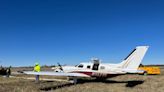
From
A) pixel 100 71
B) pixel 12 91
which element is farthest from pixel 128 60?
pixel 12 91

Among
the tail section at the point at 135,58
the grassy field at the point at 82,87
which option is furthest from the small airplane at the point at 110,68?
the grassy field at the point at 82,87

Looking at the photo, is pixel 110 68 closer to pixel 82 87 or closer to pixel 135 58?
pixel 135 58

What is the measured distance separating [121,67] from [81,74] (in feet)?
16.4

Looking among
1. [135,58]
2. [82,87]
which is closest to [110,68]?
[135,58]

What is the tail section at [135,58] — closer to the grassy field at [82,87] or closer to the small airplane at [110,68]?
the small airplane at [110,68]

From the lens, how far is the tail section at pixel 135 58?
29438 mm

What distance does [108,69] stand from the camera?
29.9 meters

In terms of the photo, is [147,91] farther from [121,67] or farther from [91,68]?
[91,68]

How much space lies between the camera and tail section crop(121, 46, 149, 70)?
29438 millimetres

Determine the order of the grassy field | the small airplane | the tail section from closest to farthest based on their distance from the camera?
the grassy field
the small airplane
the tail section

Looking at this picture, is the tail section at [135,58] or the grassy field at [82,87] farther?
the tail section at [135,58]

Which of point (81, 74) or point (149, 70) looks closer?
point (81, 74)

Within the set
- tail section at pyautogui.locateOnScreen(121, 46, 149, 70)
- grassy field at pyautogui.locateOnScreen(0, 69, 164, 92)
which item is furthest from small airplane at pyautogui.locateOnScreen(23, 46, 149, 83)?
grassy field at pyautogui.locateOnScreen(0, 69, 164, 92)

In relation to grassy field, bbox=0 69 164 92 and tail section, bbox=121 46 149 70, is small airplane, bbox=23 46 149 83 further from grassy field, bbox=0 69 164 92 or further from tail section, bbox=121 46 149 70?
grassy field, bbox=0 69 164 92
